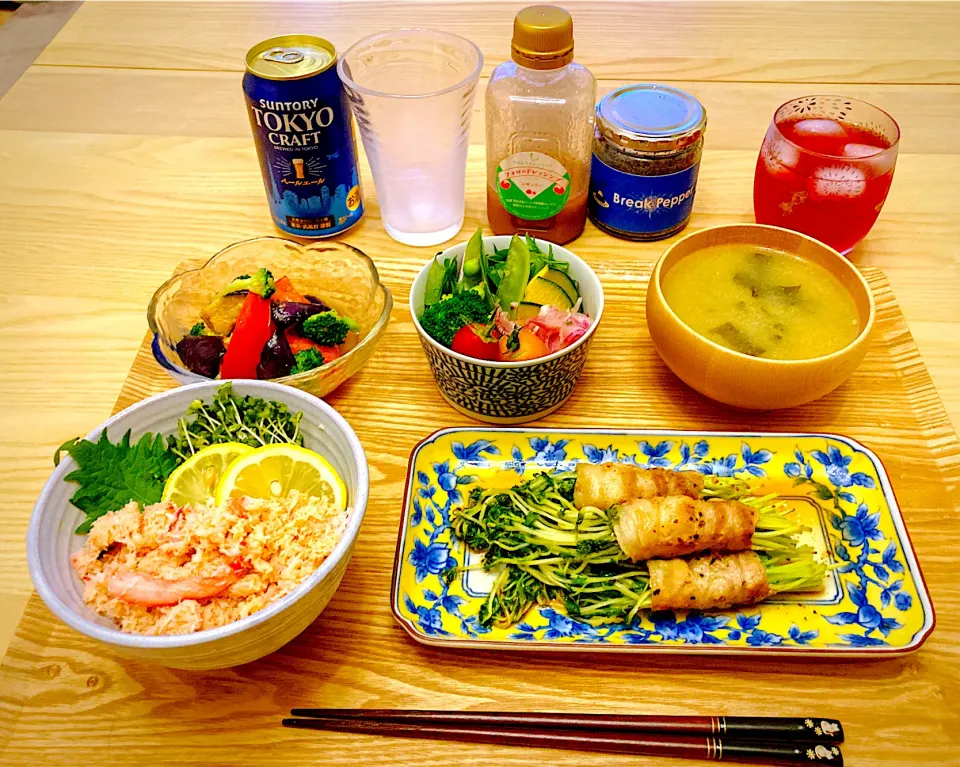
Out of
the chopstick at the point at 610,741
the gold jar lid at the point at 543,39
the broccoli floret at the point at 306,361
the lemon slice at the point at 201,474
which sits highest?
the gold jar lid at the point at 543,39

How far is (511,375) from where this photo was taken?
52.7 inches

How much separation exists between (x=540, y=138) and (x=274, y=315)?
27.1 inches

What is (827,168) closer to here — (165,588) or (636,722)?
(636,722)

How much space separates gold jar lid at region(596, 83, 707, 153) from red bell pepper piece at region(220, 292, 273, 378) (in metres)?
0.83

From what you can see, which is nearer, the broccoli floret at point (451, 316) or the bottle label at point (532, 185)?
the broccoli floret at point (451, 316)

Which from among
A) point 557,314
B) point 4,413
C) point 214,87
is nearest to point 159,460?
point 4,413

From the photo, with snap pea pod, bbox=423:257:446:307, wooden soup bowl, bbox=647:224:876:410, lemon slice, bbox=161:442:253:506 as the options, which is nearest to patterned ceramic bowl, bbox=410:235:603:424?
snap pea pod, bbox=423:257:446:307

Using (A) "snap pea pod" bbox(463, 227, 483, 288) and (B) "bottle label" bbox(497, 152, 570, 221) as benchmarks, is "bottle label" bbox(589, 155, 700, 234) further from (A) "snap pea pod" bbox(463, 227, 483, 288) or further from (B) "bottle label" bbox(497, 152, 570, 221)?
(A) "snap pea pod" bbox(463, 227, 483, 288)

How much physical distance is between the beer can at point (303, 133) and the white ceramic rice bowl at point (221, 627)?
0.67 meters

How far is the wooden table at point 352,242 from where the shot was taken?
3.59 ft

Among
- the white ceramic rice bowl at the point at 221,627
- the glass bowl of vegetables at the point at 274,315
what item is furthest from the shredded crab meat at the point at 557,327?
the white ceramic rice bowl at the point at 221,627

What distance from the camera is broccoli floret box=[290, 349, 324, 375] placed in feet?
4.67

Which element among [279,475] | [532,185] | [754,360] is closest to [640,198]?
[532,185]

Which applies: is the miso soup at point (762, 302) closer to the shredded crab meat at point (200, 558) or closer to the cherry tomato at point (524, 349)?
the cherry tomato at point (524, 349)
